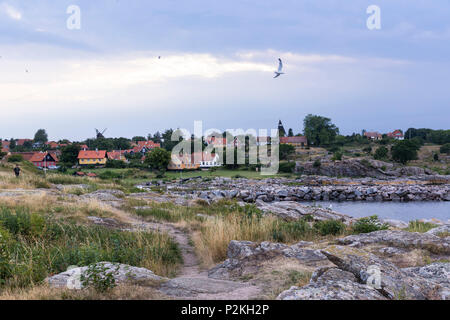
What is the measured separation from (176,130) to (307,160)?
162ft

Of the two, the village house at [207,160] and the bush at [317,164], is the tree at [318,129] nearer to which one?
the bush at [317,164]

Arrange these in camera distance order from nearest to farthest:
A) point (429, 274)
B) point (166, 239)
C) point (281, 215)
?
point (429, 274) → point (166, 239) → point (281, 215)

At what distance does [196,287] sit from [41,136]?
452ft

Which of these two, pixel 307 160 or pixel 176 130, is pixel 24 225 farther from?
pixel 176 130

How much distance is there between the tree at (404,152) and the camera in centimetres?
8131

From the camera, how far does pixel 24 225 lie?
928 centimetres

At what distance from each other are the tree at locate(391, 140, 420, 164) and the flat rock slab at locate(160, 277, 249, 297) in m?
86.2

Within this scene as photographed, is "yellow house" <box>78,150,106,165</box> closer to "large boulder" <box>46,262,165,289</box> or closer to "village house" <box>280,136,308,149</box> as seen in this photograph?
"village house" <box>280,136,308,149</box>

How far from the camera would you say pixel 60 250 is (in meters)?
7.16

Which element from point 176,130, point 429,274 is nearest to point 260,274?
point 429,274

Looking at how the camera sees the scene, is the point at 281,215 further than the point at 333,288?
Yes

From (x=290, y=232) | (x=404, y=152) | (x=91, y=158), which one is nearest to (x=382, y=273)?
(x=290, y=232)

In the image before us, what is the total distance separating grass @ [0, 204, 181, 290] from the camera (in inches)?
223
